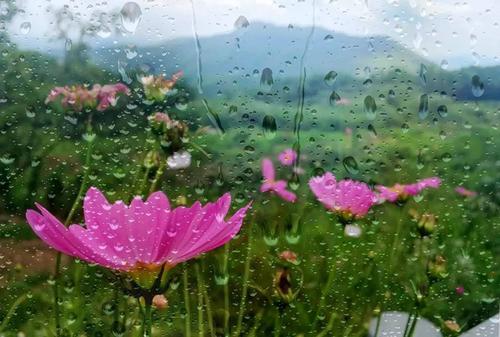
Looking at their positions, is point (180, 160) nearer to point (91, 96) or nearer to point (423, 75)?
point (91, 96)

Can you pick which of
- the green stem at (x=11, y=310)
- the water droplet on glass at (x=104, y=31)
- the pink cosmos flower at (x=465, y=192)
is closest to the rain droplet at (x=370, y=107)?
the pink cosmos flower at (x=465, y=192)

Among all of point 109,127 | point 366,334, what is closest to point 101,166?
point 109,127

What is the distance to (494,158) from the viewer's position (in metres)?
0.57

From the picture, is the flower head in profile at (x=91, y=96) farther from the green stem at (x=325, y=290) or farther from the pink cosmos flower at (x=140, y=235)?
the green stem at (x=325, y=290)

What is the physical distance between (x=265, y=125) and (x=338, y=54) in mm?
82

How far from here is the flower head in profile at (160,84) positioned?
0.51 meters

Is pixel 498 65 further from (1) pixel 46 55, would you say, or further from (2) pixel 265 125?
(1) pixel 46 55

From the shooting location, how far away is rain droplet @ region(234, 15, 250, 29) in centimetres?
51

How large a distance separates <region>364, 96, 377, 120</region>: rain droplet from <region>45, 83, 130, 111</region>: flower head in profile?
0.19m

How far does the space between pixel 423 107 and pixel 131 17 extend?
0.82ft

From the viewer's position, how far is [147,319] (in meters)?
0.42

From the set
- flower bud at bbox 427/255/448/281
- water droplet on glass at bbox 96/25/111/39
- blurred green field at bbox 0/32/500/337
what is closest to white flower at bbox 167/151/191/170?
blurred green field at bbox 0/32/500/337

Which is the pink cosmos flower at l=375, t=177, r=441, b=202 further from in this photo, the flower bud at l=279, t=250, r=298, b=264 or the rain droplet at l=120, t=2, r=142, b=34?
the rain droplet at l=120, t=2, r=142, b=34

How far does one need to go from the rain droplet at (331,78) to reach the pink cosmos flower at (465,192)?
5.8 inches
